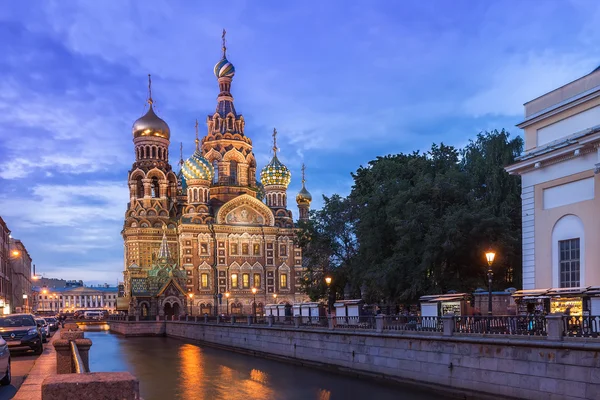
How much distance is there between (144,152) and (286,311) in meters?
44.0

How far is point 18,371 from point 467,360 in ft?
44.6

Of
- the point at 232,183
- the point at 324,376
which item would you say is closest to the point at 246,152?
the point at 232,183

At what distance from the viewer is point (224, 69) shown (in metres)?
84.1

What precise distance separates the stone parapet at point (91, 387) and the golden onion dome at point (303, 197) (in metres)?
81.0

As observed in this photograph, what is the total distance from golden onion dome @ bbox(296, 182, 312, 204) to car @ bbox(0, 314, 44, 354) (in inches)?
2457

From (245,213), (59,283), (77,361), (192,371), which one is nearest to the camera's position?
(77,361)

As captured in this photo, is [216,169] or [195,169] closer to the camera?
[195,169]

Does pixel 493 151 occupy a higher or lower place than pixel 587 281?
higher

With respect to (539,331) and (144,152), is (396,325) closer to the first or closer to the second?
(539,331)

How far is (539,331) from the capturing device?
60.8 feet

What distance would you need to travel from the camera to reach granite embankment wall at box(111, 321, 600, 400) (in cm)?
1669

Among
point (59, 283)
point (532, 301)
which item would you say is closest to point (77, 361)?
point (532, 301)

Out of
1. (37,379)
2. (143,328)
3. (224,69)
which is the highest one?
(224,69)

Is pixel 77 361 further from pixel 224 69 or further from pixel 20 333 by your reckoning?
pixel 224 69
